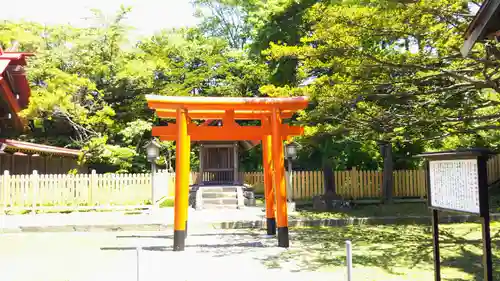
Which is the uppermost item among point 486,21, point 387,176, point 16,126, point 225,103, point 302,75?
point 302,75

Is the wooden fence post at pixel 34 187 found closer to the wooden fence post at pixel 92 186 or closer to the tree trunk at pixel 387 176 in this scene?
the wooden fence post at pixel 92 186

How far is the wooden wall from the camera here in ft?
63.6

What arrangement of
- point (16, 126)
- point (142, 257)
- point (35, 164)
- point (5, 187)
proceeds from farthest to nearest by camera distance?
point (35, 164) → point (16, 126) → point (5, 187) → point (142, 257)

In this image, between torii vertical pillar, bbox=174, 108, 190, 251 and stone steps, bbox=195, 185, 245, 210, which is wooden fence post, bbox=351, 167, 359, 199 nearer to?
stone steps, bbox=195, 185, 245, 210

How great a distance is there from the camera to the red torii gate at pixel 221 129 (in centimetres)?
985

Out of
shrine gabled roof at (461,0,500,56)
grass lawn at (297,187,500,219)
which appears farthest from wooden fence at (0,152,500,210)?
shrine gabled roof at (461,0,500,56)

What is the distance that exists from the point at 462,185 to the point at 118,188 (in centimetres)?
1583

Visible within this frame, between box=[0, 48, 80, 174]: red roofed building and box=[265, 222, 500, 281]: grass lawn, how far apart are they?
14.2 metres

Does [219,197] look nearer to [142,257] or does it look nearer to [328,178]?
[328,178]

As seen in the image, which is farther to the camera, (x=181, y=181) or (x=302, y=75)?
(x=302, y=75)

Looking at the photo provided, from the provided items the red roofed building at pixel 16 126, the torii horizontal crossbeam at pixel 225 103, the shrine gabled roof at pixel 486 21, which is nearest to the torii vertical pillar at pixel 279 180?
the torii horizontal crossbeam at pixel 225 103

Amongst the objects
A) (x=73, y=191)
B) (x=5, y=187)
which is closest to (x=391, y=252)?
(x=73, y=191)

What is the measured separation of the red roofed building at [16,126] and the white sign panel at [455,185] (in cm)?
1726

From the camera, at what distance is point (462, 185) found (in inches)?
210
